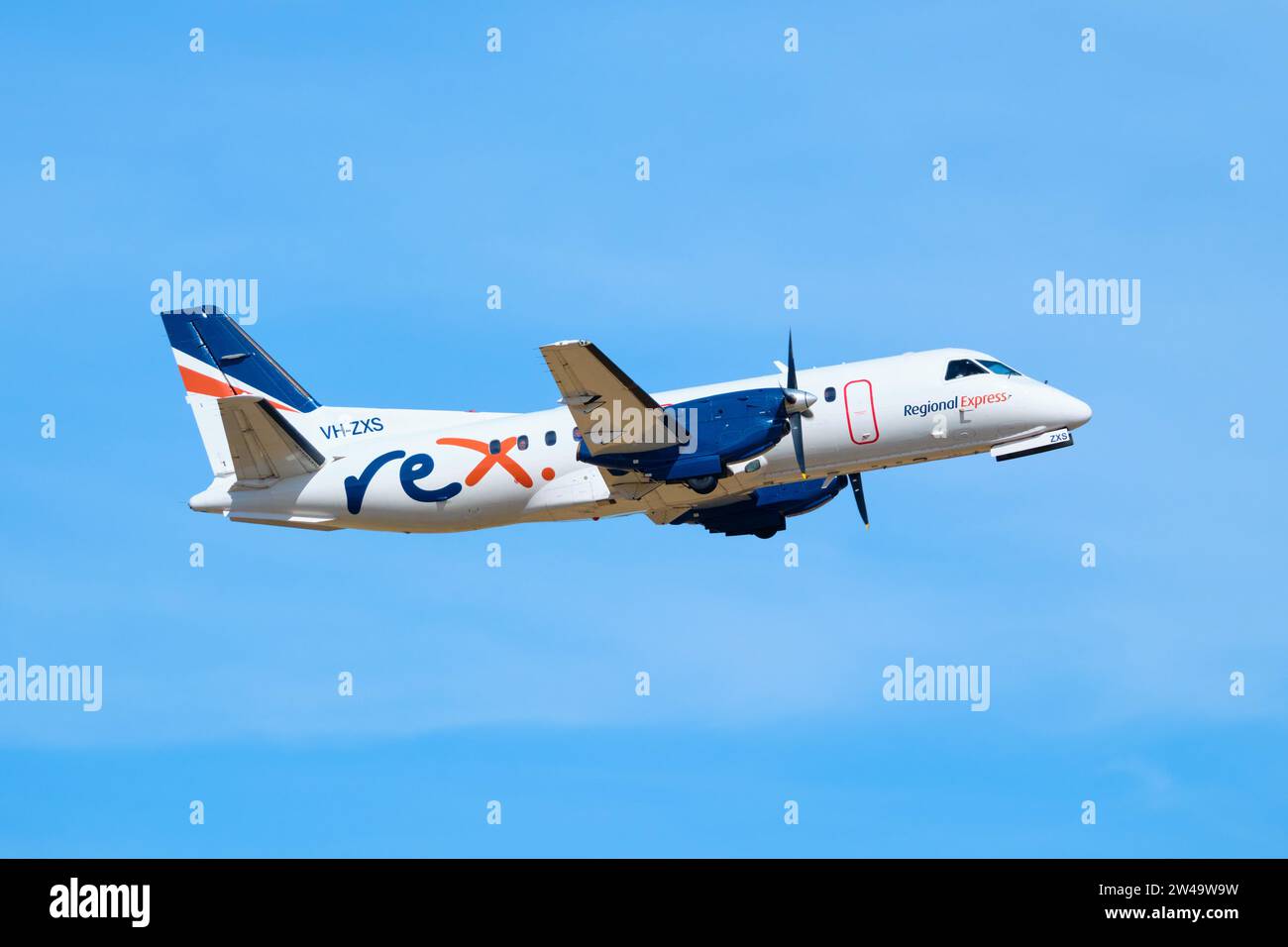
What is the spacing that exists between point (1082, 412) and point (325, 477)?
606 inches

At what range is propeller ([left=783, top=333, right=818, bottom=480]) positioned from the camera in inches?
1271

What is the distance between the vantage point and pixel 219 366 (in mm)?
37750

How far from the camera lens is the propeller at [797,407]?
1271 inches

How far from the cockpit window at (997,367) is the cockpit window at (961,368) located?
0.65ft

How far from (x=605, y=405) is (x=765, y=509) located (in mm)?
5798

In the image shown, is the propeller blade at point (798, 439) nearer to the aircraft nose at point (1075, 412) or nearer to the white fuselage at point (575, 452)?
the white fuselage at point (575, 452)

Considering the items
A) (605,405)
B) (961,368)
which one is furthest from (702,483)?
(961,368)

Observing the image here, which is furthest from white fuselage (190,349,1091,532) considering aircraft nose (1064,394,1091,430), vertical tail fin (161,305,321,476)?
vertical tail fin (161,305,321,476)

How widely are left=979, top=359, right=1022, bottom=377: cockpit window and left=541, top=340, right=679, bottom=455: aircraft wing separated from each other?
20.9ft

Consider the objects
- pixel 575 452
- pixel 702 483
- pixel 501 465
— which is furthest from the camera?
pixel 501 465

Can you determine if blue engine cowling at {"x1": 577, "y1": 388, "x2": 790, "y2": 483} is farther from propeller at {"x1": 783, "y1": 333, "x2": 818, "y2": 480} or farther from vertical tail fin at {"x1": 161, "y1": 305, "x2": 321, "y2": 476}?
vertical tail fin at {"x1": 161, "y1": 305, "x2": 321, "y2": 476}

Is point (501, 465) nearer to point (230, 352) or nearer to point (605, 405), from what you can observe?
point (605, 405)

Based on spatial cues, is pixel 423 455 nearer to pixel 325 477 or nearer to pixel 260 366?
pixel 325 477
